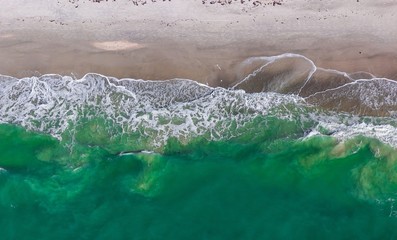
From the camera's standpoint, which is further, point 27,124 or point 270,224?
point 27,124

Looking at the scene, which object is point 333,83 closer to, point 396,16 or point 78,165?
point 396,16

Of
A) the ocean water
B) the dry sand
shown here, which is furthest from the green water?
the dry sand

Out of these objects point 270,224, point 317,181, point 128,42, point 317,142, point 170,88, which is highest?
point 128,42

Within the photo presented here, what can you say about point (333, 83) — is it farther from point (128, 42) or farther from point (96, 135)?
point (96, 135)

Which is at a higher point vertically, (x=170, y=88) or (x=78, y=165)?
(x=170, y=88)

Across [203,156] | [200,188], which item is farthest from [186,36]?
[200,188]

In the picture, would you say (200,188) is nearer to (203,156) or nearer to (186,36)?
(203,156)

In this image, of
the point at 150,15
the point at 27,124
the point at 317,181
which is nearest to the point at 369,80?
the point at 317,181
